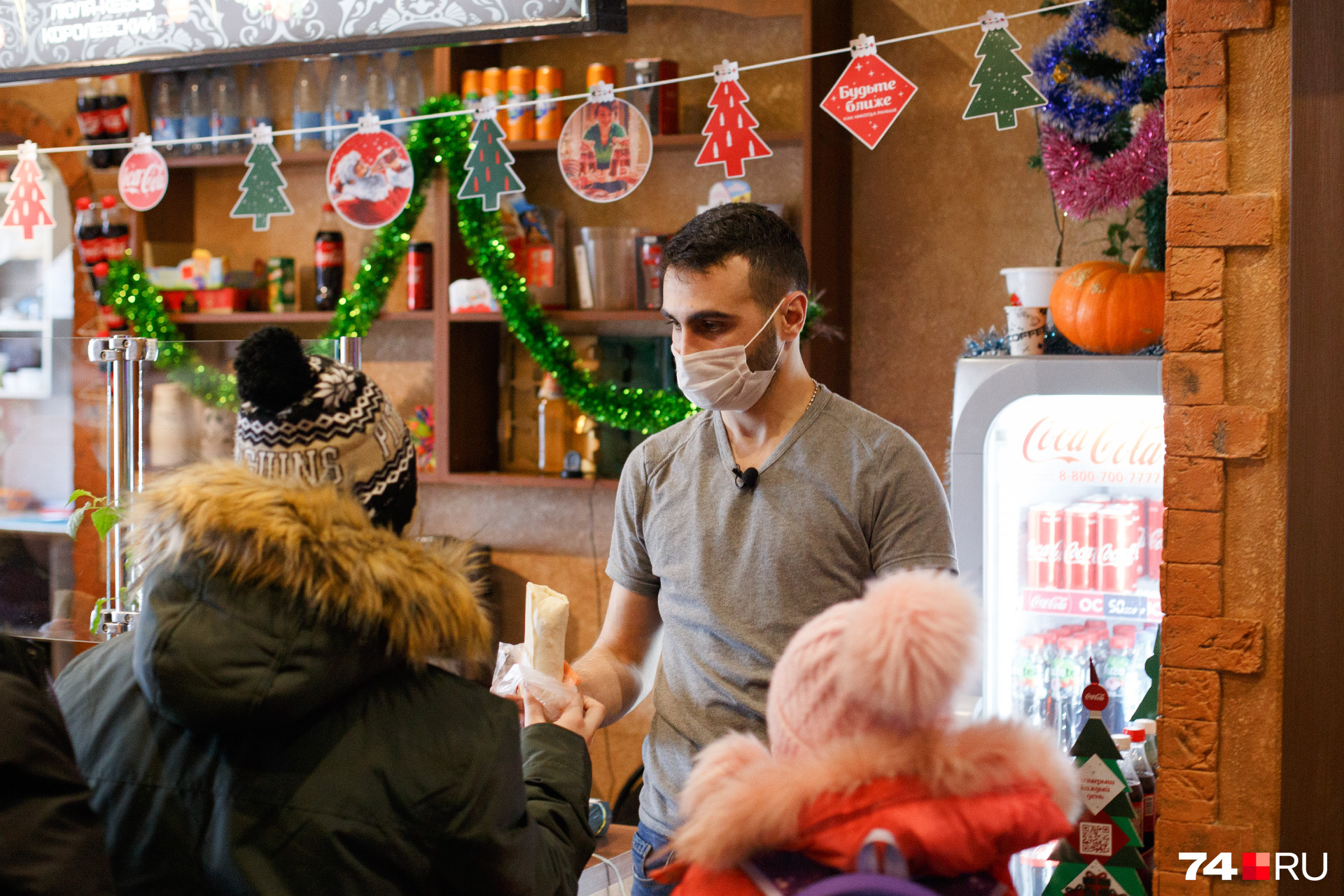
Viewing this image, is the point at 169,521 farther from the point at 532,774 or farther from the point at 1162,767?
the point at 1162,767

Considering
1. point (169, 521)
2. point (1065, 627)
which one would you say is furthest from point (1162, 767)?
point (169, 521)

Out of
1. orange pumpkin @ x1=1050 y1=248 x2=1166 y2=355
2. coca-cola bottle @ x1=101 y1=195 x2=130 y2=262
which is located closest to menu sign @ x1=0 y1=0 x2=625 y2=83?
orange pumpkin @ x1=1050 y1=248 x2=1166 y2=355

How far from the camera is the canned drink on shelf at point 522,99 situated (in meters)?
3.63

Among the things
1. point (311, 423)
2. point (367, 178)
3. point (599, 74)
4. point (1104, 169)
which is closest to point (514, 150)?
point (599, 74)

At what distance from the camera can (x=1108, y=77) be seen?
101 inches

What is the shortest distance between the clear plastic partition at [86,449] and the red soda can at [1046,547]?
154cm

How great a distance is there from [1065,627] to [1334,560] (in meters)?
1.02

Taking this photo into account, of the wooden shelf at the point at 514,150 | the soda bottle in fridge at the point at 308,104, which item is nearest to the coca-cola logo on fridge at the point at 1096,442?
the wooden shelf at the point at 514,150

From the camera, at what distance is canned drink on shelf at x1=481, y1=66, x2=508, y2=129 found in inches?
143

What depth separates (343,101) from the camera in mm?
3867

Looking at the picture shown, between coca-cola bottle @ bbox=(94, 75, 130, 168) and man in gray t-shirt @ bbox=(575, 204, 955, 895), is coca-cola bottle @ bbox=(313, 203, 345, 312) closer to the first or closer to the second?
coca-cola bottle @ bbox=(94, 75, 130, 168)

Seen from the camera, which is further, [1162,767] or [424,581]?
Result: [1162,767]

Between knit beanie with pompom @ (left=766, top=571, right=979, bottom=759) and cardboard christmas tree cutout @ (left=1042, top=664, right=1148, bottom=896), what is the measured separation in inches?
54.0

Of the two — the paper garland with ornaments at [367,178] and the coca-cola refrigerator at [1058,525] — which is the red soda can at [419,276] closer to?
the paper garland with ornaments at [367,178]
